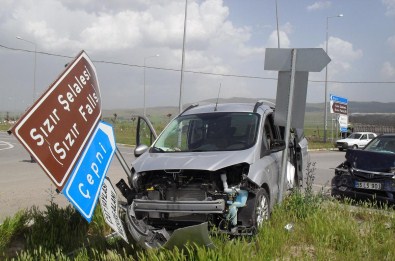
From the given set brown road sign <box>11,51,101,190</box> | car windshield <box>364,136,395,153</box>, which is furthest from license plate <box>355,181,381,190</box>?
brown road sign <box>11,51,101,190</box>

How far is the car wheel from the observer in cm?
536

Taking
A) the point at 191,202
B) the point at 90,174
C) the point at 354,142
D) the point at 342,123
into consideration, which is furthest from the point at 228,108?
the point at 342,123

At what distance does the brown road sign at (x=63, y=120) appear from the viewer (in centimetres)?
317

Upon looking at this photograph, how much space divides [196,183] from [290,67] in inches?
105

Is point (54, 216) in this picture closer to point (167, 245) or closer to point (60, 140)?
point (167, 245)

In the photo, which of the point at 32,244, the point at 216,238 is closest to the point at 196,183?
the point at 216,238

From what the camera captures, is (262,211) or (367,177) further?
(367,177)

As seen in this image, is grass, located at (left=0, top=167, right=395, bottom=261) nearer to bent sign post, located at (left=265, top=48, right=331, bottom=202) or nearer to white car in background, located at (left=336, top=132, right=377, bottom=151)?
bent sign post, located at (left=265, top=48, right=331, bottom=202)

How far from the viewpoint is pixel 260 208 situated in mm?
5559

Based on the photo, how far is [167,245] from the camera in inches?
174

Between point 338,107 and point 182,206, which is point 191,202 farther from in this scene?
point 338,107

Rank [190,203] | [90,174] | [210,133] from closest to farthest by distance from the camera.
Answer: [90,174]
[190,203]
[210,133]

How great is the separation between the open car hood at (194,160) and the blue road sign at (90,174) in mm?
1183

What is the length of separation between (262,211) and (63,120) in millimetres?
3100
